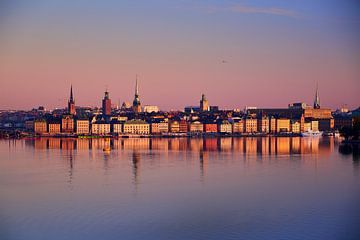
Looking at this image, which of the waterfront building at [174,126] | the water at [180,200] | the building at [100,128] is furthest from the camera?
the waterfront building at [174,126]

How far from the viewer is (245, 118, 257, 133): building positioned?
5506cm

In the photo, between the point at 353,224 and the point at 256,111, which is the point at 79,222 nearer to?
the point at 353,224

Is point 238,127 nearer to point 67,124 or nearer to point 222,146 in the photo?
point 67,124

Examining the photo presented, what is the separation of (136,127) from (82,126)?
4.33 meters

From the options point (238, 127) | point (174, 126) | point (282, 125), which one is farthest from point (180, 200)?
point (282, 125)

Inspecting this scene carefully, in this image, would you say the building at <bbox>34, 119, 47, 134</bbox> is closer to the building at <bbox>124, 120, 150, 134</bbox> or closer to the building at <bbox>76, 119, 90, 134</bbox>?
the building at <bbox>76, 119, 90, 134</bbox>

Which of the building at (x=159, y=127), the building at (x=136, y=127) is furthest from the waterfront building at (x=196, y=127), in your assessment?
the building at (x=136, y=127)

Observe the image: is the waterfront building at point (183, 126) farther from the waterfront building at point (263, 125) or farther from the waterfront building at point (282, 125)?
the waterfront building at point (282, 125)

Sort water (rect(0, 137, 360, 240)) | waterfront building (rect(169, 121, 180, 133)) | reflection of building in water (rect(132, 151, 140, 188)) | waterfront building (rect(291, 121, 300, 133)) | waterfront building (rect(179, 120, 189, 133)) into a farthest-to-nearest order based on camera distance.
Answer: waterfront building (rect(291, 121, 300, 133)) → waterfront building (rect(179, 120, 189, 133)) → waterfront building (rect(169, 121, 180, 133)) → reflection of building in water (rect(132, 151, 140, 188)) → water (rect(0, 137, 360, 240))

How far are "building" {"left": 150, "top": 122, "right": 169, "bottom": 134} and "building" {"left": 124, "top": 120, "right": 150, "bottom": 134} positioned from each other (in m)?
0.44

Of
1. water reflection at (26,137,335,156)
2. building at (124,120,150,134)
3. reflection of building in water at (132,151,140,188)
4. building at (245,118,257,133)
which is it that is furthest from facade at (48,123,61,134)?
reflection of building in water at (132,151,140,188)

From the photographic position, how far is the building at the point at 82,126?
170 feet

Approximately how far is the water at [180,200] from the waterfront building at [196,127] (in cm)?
3444

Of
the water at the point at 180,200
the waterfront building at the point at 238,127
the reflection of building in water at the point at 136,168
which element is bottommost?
the water at the point at 180,200
